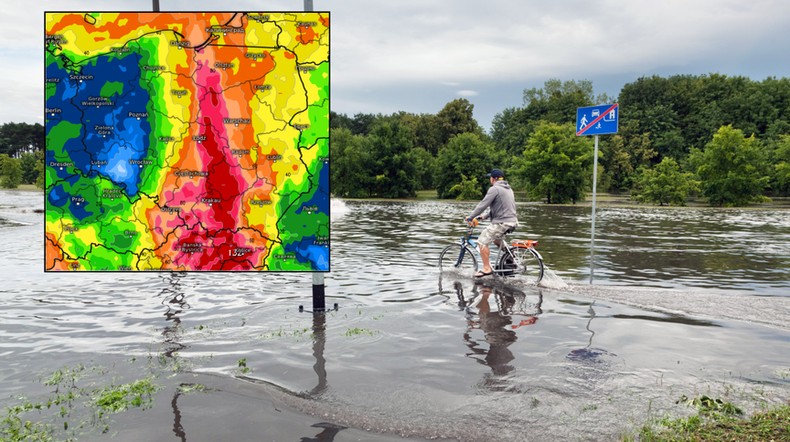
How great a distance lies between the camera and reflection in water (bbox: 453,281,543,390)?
672cm

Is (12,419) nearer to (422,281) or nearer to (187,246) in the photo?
(187,246)

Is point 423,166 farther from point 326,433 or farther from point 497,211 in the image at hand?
point 326,433

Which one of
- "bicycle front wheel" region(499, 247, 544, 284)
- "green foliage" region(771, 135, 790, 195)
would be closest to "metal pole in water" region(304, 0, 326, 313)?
"bicycle front wheel" region(499, 247, 544, 284)

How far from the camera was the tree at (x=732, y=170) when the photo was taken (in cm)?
5750

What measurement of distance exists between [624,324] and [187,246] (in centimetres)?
663

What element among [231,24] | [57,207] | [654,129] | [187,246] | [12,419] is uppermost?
[654,129]

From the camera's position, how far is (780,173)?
63500mm

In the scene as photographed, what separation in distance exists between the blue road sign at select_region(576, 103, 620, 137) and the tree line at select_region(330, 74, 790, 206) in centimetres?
5110

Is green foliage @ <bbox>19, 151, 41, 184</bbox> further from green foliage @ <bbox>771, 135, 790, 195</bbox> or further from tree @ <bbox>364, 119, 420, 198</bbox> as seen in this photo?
green foliage @ <bbox>771, 135, 790, 195</bbox>

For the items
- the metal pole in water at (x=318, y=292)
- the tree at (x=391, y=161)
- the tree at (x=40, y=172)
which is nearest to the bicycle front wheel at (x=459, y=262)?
the metal pole in water at (x=318, y=292)

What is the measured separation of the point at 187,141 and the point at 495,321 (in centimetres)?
533

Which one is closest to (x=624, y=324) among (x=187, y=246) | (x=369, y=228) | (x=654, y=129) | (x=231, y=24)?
(x=187, y=246)

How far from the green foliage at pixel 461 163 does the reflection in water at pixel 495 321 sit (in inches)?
2667

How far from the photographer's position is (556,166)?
63125 millimetres
